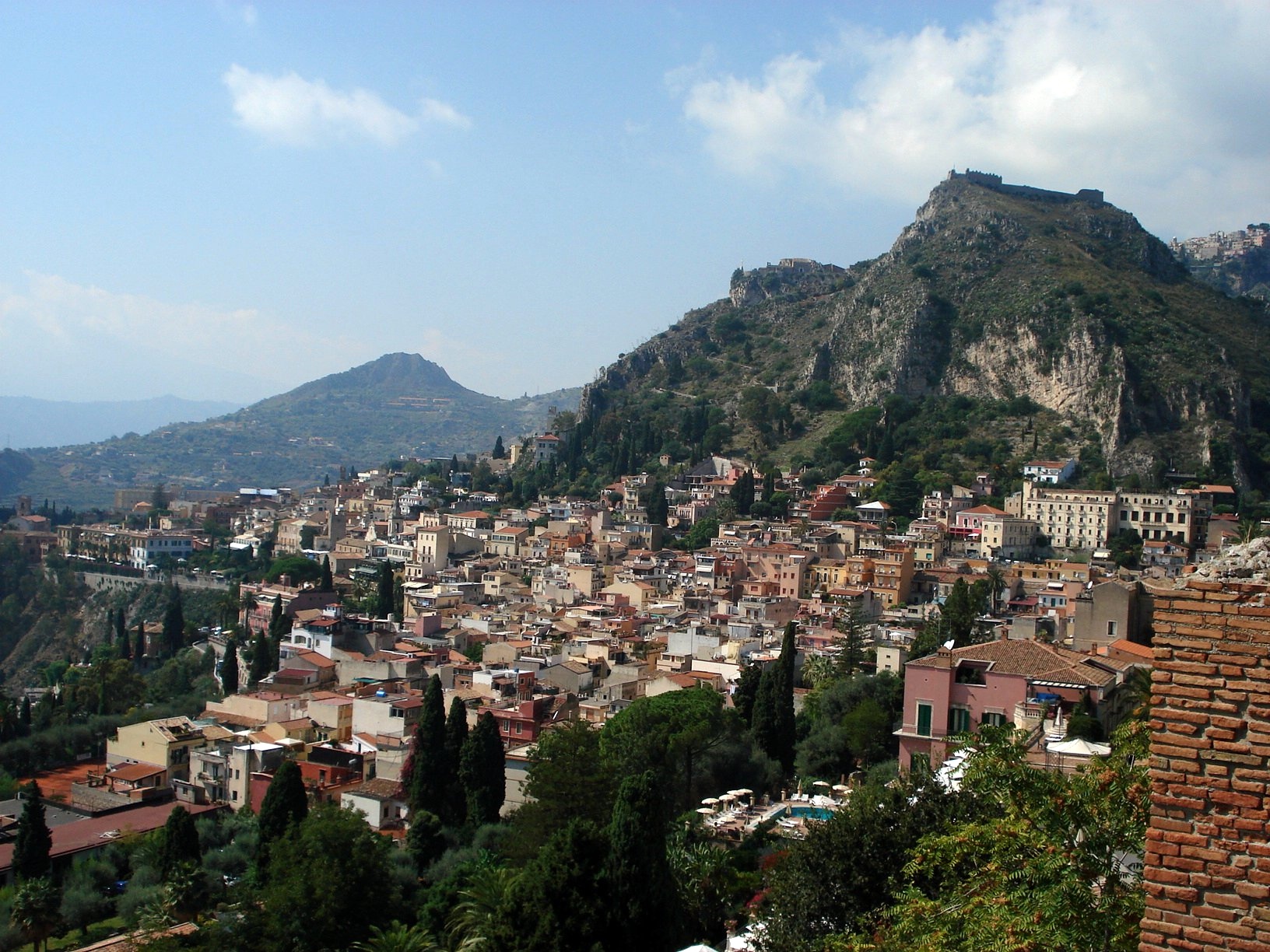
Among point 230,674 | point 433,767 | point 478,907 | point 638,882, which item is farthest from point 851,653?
point 230,674

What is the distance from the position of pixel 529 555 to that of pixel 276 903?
37661 mm

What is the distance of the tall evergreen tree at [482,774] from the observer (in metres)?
21.2

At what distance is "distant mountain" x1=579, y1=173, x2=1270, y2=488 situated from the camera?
193ft

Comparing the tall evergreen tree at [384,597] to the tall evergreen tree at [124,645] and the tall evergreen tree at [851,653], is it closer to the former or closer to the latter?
the tall evergreen tree at [124,645]

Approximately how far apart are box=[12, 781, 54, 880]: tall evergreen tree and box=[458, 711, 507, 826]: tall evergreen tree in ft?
23.9

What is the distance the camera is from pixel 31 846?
19.8 m

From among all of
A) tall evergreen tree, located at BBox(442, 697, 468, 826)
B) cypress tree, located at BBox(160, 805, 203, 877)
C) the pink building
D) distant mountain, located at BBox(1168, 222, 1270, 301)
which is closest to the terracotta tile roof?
the pink building

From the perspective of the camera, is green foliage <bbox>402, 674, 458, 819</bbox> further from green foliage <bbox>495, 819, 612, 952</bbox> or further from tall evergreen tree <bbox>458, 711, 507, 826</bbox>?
green foliage <bbox>495, 819, 612, 952</bbox>

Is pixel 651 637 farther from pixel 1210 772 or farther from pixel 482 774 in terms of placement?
pixel 1210 772

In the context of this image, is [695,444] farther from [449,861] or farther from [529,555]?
[449,861]

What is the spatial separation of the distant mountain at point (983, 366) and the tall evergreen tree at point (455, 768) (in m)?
36.1

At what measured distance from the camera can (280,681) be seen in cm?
3241

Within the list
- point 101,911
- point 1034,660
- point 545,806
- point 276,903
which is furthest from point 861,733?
point 101,911

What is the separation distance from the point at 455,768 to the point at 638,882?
30.7ft
